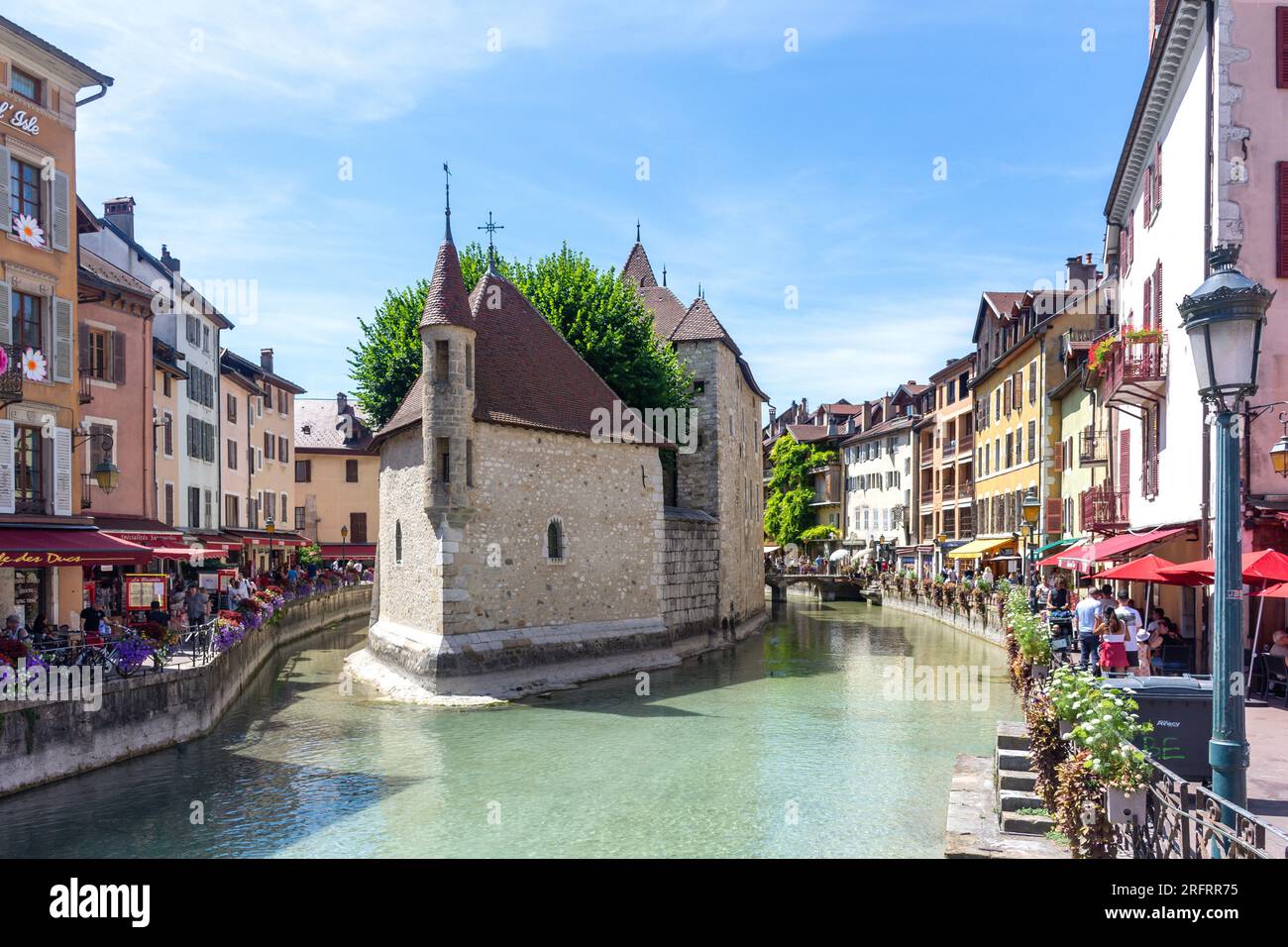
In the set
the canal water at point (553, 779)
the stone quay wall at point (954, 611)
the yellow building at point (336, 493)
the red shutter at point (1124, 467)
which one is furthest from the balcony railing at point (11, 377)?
the yellow building at point (336, 493)

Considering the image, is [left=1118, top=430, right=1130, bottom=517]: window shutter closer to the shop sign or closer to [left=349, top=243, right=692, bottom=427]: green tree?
[left=349, top=243, right=692, bottom=427]: green tree

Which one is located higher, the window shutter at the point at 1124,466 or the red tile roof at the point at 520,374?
the red tile roof at the point at 520,374

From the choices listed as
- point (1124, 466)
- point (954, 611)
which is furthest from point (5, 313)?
point (954, 611)

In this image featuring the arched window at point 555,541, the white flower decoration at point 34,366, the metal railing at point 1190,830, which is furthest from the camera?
the arched window at point 555,541

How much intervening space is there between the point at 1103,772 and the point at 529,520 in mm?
17899

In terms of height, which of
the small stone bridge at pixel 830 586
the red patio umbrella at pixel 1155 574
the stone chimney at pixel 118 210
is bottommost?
the small stone bridge at pixel 830 586

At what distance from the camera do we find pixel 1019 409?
41.2 metres

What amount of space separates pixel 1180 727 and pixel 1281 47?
46.0ft

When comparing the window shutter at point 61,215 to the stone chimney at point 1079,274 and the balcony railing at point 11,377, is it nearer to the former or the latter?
the balcony railing at point 11,377

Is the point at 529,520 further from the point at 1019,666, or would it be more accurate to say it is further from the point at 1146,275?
the point at 1146,275

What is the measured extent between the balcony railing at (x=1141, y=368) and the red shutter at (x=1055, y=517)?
15.1 meters

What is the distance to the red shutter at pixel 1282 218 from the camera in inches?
658
